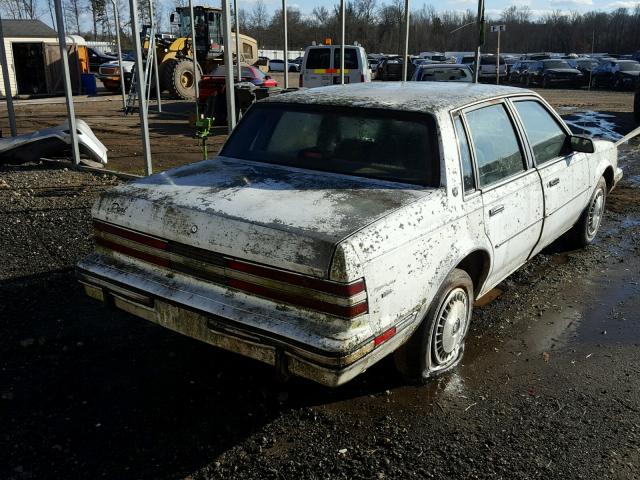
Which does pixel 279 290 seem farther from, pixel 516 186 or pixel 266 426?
pixel 516 186

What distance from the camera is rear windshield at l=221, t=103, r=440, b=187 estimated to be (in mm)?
3578

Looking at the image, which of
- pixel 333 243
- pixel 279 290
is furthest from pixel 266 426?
pixel 333 243

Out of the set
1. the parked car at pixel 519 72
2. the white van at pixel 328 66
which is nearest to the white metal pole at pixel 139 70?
the white van at pixel 328 66

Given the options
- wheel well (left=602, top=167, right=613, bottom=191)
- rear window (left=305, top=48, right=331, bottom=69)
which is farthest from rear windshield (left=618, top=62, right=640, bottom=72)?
wheel well (left=602, top=167, right=613, bottom=191)

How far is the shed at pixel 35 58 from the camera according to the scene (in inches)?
936

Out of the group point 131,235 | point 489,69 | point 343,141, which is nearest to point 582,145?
point 343,141

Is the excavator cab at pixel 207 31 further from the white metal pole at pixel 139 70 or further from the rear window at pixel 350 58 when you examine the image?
the white metal pole at pixel 139 70

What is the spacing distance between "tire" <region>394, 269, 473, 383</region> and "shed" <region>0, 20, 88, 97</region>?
2422cm

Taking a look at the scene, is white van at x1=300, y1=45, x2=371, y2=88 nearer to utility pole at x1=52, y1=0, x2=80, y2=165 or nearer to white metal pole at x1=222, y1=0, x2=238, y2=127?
utility pole at x1=52, y1=0, x2=80, y2=165

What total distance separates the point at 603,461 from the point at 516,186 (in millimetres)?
1827

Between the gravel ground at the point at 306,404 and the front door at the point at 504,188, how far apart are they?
2.03 ft

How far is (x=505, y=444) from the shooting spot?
9.93 feet

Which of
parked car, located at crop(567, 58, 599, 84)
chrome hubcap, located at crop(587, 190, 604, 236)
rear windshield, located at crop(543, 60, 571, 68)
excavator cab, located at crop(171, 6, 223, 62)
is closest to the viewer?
chrome hubcap, located at crop(587, 190, 604, 236)

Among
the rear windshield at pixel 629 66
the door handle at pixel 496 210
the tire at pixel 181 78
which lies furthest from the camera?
the rear windshield at pixel 629 66
